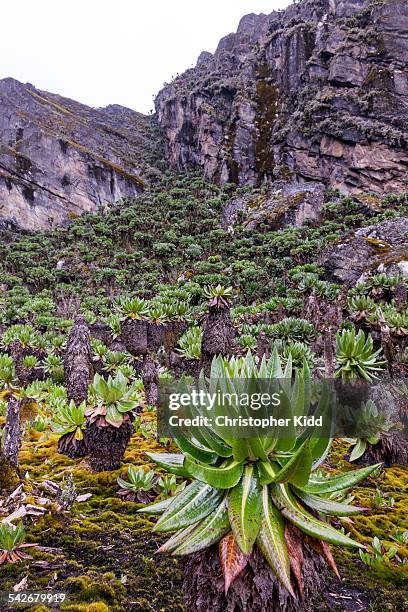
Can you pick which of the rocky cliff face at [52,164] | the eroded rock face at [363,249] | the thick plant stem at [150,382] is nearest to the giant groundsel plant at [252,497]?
the thick plant stem at [150,382]

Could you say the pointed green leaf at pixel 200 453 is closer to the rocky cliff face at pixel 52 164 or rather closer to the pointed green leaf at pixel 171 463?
the pointed green leaf at pixel 171 463

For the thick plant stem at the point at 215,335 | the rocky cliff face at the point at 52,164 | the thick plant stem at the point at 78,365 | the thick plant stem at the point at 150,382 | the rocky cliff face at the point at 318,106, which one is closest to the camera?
the thick plant stem at the point at 78,365

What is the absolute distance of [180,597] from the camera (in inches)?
85.4

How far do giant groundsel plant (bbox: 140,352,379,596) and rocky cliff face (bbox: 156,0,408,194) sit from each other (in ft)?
156

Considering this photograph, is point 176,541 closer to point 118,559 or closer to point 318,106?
point 118,559

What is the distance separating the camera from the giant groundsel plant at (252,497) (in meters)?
1.59

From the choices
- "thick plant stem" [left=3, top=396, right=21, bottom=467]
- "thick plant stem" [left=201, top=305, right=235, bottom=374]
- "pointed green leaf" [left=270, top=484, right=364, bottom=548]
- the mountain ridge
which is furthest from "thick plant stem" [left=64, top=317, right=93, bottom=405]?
the mountain ridge

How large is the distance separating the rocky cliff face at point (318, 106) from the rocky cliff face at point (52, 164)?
495 inches

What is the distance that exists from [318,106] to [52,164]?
119 feet

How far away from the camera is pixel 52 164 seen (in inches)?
2160

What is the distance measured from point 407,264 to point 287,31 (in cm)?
5227

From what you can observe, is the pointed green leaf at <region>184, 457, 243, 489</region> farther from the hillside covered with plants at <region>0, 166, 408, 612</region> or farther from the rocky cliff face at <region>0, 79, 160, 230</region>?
the rocky cliff face at <region>0, 79, 160, 230</region>

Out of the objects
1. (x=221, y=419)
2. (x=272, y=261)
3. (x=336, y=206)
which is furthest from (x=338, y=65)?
(x=221, y=419)

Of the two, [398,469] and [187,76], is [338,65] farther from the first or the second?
[398,469]
